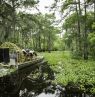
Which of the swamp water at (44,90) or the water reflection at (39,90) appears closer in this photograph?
the swamp water at (44,90)

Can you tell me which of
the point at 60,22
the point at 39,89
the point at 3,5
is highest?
the point at 3,5

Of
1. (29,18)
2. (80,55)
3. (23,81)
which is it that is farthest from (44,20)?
(23,81)

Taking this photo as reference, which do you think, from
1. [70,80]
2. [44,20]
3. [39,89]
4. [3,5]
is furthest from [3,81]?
[44,20]

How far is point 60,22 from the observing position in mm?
28656

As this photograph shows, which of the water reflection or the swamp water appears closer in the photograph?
the swamp water

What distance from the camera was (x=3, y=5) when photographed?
29688mm

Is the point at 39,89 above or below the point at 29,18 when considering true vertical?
below

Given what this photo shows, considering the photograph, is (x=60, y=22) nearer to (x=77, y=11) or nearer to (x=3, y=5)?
(x=77, y=11)

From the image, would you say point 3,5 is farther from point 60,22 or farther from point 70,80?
point 70,80

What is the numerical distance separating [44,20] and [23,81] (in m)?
52.3

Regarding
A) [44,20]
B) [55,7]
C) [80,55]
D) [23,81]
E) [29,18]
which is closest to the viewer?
[23,81]

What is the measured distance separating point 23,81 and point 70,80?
130 inches

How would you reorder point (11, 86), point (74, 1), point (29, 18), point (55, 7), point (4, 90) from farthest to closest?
point (29, 18) → point (74, 1) → point (55, 7) → point (11, 86) → point (4, 90)

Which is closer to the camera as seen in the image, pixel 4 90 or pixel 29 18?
pixel 4 90
